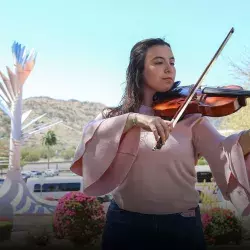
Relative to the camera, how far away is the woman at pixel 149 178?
1158 millimetres

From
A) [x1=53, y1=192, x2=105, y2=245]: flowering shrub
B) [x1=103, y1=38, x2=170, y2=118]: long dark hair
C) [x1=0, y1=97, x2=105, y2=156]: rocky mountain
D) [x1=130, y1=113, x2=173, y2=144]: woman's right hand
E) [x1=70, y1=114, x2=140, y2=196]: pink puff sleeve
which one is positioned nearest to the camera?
[x1=130, y1=113, x2=173, y2=144]: woman's right hand

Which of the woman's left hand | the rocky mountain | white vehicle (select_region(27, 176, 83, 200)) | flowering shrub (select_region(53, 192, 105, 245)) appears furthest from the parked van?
the rocky mountain

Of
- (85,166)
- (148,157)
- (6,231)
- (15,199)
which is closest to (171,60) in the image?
(148,157)

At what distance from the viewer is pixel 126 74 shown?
1.44 m

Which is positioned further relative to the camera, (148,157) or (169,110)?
(169,110)

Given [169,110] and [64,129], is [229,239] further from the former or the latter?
[64,129]

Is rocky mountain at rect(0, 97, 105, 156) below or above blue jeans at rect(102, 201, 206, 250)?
above

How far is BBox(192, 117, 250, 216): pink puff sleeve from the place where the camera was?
1.19m

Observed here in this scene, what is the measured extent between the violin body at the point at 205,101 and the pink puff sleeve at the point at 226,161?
9cm

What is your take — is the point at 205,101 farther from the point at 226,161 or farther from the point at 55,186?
the point at 55,186

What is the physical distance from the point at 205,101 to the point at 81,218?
5.12 m

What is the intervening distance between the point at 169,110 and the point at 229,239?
222 inches

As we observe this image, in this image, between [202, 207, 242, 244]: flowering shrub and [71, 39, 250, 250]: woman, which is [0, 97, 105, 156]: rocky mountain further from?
[71, 39, 250, 250]: woman

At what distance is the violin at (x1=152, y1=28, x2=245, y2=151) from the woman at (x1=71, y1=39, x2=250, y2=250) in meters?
0.10
